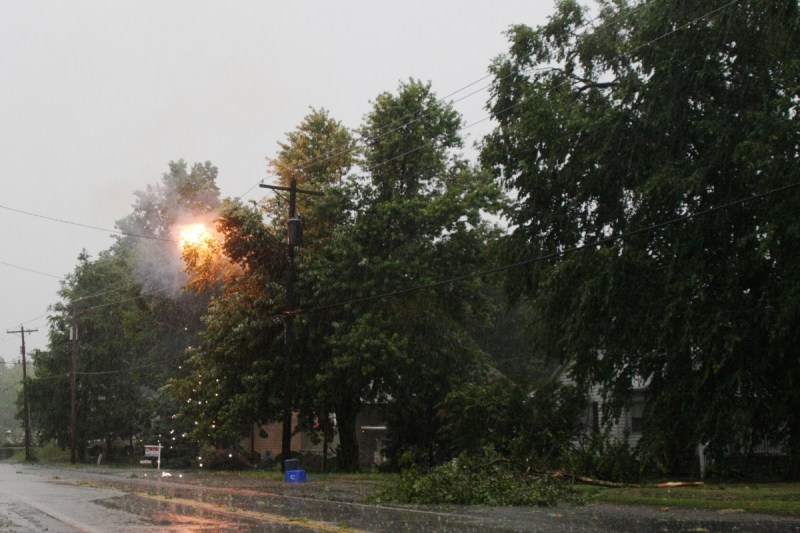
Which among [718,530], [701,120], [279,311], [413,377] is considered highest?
[701,120]

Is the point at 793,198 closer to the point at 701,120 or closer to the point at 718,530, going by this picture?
the point at 701,120

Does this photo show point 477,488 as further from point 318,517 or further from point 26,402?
point 26,402

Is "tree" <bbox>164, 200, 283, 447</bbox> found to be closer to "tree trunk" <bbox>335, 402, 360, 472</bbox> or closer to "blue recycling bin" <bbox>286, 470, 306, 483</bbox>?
"tree trunk" <bbox>335, 402, 360, 472</bbox>

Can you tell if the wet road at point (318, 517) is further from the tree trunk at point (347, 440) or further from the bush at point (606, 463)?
the tree trunk at point (347, 440)

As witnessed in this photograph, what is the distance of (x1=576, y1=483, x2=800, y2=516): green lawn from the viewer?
14.0 metres

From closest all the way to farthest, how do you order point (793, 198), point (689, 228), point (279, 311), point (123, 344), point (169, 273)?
1. point (793, 198)
2. point (689, 228)
3. point (279, 311)
4. point (169, 273)
5. point (123, 344)

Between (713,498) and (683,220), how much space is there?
741 centimetres

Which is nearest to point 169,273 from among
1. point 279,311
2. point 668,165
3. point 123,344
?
point 123,344

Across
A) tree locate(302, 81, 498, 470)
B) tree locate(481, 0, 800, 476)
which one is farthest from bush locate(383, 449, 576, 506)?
tree locate(302, 81, 498, 470)

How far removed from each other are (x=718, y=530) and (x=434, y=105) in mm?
25403

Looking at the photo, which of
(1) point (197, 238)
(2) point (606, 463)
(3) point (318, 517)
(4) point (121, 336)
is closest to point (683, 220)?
(2) point (606, 463)

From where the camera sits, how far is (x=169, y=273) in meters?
56.4

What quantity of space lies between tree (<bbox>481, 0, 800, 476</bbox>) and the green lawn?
368 cm

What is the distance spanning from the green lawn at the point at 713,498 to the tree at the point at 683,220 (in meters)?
3.68
